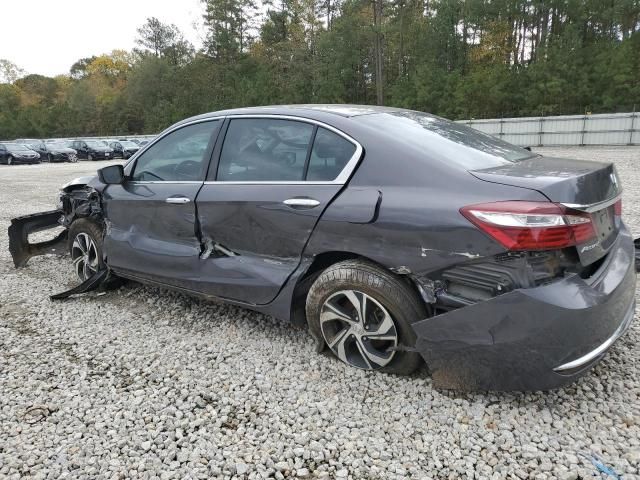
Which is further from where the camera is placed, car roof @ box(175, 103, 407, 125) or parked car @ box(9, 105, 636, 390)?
car roof @ box(175, 103, 407, 125)

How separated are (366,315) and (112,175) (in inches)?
101

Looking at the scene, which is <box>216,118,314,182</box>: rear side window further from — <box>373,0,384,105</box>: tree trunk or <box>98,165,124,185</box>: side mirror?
<box>373,0,384,105</box>: tree trunk

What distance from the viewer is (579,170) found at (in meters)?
2.59

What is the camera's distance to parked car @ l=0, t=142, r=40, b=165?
2889 cm

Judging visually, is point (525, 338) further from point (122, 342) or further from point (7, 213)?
point (7, 213)

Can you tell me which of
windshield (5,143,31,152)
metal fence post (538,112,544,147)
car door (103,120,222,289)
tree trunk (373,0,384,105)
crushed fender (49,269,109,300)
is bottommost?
metal fence post (538,112,544,147)

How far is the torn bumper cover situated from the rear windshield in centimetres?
391

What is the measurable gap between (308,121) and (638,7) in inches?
1760

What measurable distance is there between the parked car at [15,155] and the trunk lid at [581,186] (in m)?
32.5

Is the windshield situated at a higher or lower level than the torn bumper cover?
lower

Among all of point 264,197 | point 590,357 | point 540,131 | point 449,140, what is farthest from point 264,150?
point 540,131

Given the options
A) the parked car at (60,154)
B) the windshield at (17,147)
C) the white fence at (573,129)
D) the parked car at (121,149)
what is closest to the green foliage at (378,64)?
the white fence at (573,129)

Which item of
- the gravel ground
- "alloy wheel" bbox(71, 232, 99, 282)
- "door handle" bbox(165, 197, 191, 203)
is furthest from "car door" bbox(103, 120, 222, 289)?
the gravel ground

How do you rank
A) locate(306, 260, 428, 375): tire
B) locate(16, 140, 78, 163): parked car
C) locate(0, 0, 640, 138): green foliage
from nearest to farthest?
locate(306, 260, 428, 375): tire < locate(16, 140, 78, 163): parked car < locate(0, 0, 640, 138): green foliage
